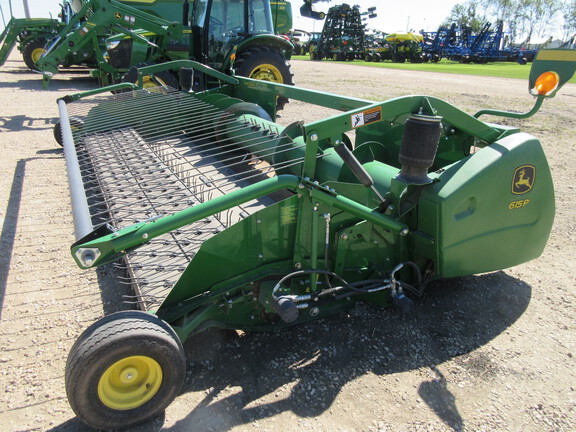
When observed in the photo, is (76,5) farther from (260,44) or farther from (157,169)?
(157,169)

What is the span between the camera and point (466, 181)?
2.38 metres

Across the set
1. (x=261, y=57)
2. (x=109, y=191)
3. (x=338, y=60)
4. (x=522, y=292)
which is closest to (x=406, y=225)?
(x=522, y=292)

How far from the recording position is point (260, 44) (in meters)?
7.20

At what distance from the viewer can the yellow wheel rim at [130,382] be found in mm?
1772

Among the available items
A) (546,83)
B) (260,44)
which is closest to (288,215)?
(546,83)

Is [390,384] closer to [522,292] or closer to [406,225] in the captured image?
[406,225]

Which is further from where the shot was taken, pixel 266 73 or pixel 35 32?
pixel 35 32

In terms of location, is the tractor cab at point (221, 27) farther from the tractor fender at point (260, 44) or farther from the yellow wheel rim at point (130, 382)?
the yellow wheel rim at point (130, 382)

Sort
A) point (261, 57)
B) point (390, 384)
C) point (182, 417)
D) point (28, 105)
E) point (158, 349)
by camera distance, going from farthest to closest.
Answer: point (28, 105)
point (261, 57)
point (390, 384)
point (182, 417)
point (158, 349)

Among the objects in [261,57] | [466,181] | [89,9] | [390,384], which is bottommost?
[390,384]

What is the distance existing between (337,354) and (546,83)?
1928mm

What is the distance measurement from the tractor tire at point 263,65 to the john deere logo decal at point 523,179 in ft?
16.9

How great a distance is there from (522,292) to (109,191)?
9.47 feet

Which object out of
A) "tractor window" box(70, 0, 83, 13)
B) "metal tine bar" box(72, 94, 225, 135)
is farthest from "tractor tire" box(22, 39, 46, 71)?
"metal tine bar" box(72, 94, 225, 135)
